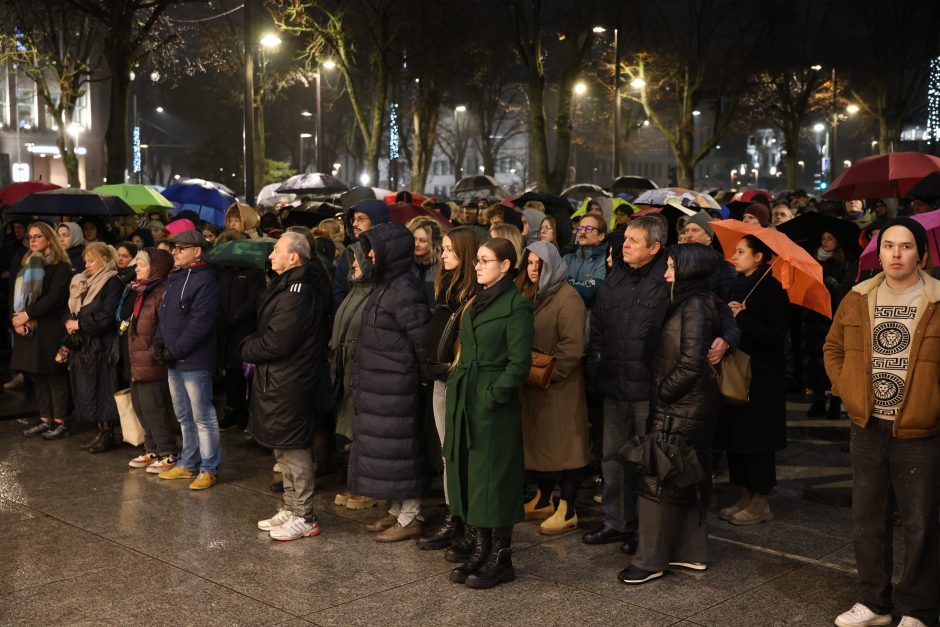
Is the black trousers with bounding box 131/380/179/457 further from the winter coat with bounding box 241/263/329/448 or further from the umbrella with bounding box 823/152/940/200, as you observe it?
the umbrella with bounding box 823/152/940/200

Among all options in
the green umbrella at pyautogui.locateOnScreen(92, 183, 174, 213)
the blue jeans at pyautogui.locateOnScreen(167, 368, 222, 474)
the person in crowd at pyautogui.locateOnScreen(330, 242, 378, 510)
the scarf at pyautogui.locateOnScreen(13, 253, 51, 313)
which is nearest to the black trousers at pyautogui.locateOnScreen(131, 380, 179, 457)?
the blue jeans at pyautogui.locateOnScreen(167, 368, 222, 474)

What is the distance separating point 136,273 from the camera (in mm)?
9914

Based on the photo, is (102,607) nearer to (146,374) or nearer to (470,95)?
(146,374)

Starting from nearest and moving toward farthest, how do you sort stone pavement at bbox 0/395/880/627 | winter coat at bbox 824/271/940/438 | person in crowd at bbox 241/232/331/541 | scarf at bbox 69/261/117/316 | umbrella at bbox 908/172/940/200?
winter coat at bbox 824/271/940/438
stone pavement at bbox 0/395/880/627
person in crowd at bbox 241/232/331/541
umbrella at bbox 908/172/940/200
scarf at bbox 69/261/117/316

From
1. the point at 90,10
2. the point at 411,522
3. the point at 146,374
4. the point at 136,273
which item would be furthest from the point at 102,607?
the point at 90,10

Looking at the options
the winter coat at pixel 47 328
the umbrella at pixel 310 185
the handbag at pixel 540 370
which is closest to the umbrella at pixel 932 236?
the handbag at pixel 540 370

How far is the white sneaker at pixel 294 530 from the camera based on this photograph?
24.6ft

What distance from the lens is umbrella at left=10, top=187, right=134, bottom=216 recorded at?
43.6 feet

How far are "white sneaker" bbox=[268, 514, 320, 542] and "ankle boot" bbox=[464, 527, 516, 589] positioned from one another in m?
1.48

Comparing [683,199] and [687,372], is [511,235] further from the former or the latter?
[683,199]

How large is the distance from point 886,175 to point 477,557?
779cm

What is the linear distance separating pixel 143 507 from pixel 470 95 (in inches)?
2110

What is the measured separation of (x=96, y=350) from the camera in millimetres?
10320

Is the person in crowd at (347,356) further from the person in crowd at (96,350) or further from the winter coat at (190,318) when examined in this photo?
the person in crowd at (96,350)
